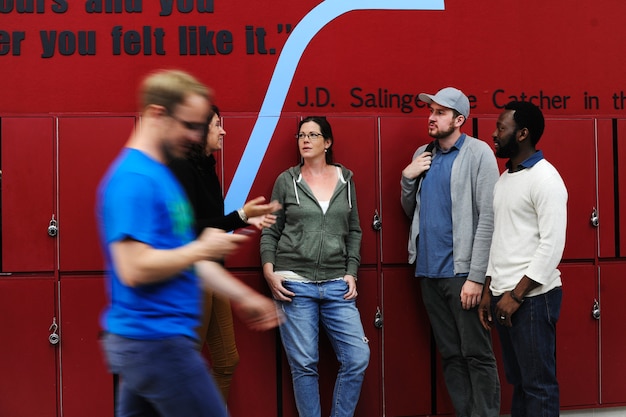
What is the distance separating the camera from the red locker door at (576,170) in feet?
16.5

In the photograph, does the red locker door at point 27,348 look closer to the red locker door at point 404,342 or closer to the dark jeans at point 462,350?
the red locker door at point 404,342

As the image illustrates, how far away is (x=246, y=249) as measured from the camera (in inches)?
186

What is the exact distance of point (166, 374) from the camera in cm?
221

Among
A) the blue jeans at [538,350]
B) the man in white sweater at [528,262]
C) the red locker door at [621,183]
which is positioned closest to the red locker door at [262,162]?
the man in white sweater at [528,262]

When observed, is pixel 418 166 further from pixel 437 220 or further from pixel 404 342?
pixel 404 342

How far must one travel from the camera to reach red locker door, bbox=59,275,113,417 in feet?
15.0

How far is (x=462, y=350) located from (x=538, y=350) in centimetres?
76

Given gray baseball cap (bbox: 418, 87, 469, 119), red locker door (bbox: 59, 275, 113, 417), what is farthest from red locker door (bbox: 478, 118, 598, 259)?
red locker door (bbox: 59, 275, 113, 417)

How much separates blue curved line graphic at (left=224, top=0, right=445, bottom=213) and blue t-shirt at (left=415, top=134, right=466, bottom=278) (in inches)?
38.9

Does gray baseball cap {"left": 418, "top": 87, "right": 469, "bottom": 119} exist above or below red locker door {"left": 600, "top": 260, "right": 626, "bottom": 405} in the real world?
above

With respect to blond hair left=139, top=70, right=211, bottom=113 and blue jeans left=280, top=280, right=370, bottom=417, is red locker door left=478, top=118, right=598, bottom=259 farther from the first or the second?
blond hair left=139, top=70, right=211, bottom=113

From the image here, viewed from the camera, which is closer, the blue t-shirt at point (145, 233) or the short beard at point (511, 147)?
the blue t-shirt at point (145, 233)

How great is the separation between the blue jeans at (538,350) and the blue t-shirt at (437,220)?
0.74m

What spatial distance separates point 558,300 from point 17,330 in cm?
297
